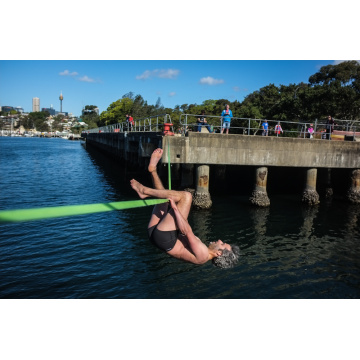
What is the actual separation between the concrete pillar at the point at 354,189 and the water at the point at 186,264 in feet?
4.47

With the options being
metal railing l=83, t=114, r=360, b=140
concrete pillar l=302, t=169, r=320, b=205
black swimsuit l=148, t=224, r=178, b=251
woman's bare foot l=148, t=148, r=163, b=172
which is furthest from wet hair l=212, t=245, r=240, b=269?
concrete pillar l=302, t=169, r=320, b=205

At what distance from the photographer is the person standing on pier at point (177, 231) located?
5297mm

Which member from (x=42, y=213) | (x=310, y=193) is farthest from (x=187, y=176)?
(x=42, y=213)

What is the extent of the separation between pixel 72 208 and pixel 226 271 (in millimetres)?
7041

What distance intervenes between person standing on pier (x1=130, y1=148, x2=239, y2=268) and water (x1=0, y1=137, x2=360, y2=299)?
3461 mm

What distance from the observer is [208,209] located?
58.7ft

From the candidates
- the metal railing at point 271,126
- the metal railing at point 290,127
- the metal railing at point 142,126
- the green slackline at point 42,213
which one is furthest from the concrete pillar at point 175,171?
the green slackline at point 42,213

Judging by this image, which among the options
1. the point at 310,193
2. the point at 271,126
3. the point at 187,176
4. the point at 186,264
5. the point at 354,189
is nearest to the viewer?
the point at 186,264

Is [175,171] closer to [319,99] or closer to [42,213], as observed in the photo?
[42,213]

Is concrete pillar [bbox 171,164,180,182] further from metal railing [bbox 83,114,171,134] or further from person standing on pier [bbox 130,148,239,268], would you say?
person standing on pier [bbox 130,148,239,268]

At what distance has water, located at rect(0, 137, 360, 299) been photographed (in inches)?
361

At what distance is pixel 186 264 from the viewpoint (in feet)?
35.2

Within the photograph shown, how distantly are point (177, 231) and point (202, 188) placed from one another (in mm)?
11882

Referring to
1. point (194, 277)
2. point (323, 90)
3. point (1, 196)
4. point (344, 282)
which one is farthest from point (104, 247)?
point (323, 90)
